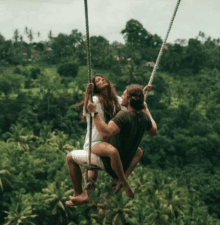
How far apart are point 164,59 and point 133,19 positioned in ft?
34.3

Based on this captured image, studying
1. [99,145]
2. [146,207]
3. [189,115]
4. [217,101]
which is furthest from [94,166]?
[217,101]

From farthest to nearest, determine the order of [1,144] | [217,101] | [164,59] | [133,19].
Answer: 1. [133,19]
2. [164,59]
3. [217,101]
4. [1,144]

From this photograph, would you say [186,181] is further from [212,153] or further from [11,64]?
[11,64]

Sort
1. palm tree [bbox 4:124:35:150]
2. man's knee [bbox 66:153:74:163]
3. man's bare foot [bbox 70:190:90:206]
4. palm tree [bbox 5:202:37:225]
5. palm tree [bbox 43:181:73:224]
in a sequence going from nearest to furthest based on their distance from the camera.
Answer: man's knee [bbox 66:153:74:163]
man's bare foot [bbox 70:190:90:206]
palm tree [bbox 5:202:37:225]
palm tree [bbox 43:181:73:224]
palm tree [bbox 4:124:35:150]

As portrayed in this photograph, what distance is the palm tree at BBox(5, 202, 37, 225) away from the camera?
2844 cm

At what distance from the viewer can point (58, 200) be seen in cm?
3053

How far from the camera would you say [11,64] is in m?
63.7

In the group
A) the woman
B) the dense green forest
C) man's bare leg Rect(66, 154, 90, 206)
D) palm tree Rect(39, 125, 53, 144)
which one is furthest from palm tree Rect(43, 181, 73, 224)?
the woman

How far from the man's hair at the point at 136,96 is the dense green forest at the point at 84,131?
9337 millimetres

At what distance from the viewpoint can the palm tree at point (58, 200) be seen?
30.2 metres

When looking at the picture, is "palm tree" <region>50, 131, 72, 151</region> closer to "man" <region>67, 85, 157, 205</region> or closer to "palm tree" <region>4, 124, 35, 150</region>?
"palm tree" <region>4, 124, 35, 150</region>

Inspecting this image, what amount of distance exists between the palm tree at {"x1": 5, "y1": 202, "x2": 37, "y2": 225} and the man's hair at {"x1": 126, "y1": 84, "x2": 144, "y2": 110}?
87.5 ft

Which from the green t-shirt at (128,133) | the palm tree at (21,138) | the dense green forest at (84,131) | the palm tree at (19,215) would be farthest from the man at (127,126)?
the palm tree at (21,138)

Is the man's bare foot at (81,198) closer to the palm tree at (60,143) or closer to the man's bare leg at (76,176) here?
the man's bare leg at (76,176)
